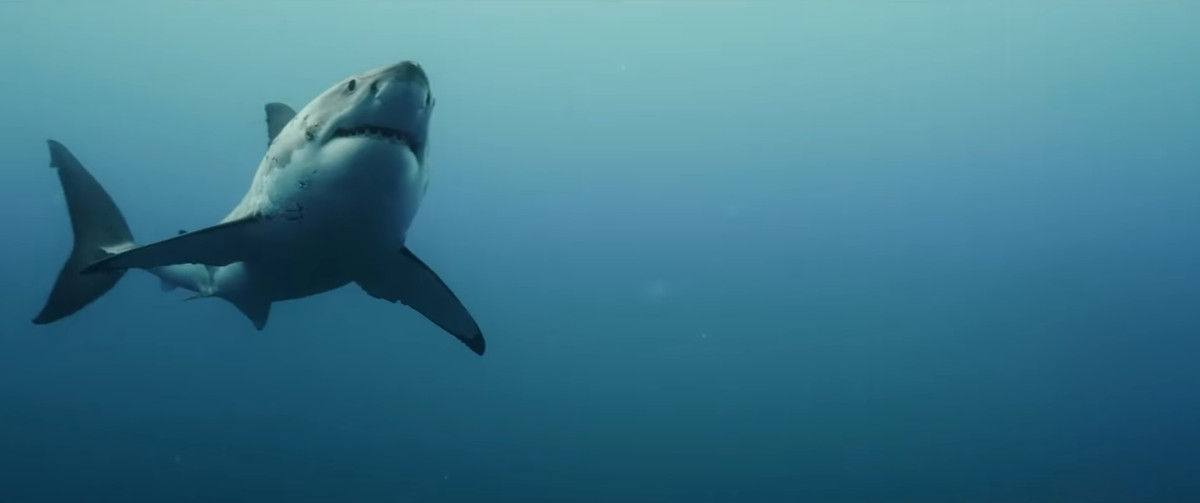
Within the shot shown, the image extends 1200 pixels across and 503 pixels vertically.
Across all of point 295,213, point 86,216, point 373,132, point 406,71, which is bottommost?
point 86,216

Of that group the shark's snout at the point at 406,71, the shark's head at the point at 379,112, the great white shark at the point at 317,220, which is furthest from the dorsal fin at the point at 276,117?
the shark's snout at the point at 406,71

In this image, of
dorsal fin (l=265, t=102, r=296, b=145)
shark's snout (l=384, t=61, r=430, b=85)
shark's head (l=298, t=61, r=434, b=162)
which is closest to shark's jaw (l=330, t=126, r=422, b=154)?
shark's head (l=298, t=61, r=434, b=162)

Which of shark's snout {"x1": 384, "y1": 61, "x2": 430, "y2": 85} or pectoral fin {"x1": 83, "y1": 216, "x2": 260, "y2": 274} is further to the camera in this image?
pectoral fin {"x1": 83, "y1": 216, "x2": 260, "y2": 274}

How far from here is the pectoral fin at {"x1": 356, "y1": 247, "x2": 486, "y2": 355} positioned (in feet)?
17.5

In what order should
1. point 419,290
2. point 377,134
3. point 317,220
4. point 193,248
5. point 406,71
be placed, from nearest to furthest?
point 406,71 < point 377,134 < point 317,220 < point 193,248 < point 419,290

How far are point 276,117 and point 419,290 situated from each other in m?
1.79

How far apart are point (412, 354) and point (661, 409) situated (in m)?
23.5

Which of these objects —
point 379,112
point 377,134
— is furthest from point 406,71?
point 377,134

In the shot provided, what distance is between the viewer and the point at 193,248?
15.9ft

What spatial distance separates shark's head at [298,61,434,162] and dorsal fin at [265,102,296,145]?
69.3 inches

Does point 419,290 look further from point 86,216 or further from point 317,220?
point 86,216

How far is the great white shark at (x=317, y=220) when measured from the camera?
367 cm

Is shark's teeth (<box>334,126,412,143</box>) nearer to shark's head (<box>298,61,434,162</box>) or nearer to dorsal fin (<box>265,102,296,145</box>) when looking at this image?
shark's head (<box>298,61,434,162</box>)

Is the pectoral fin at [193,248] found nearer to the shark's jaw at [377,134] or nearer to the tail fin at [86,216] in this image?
the shark's jaw at [377,134]
